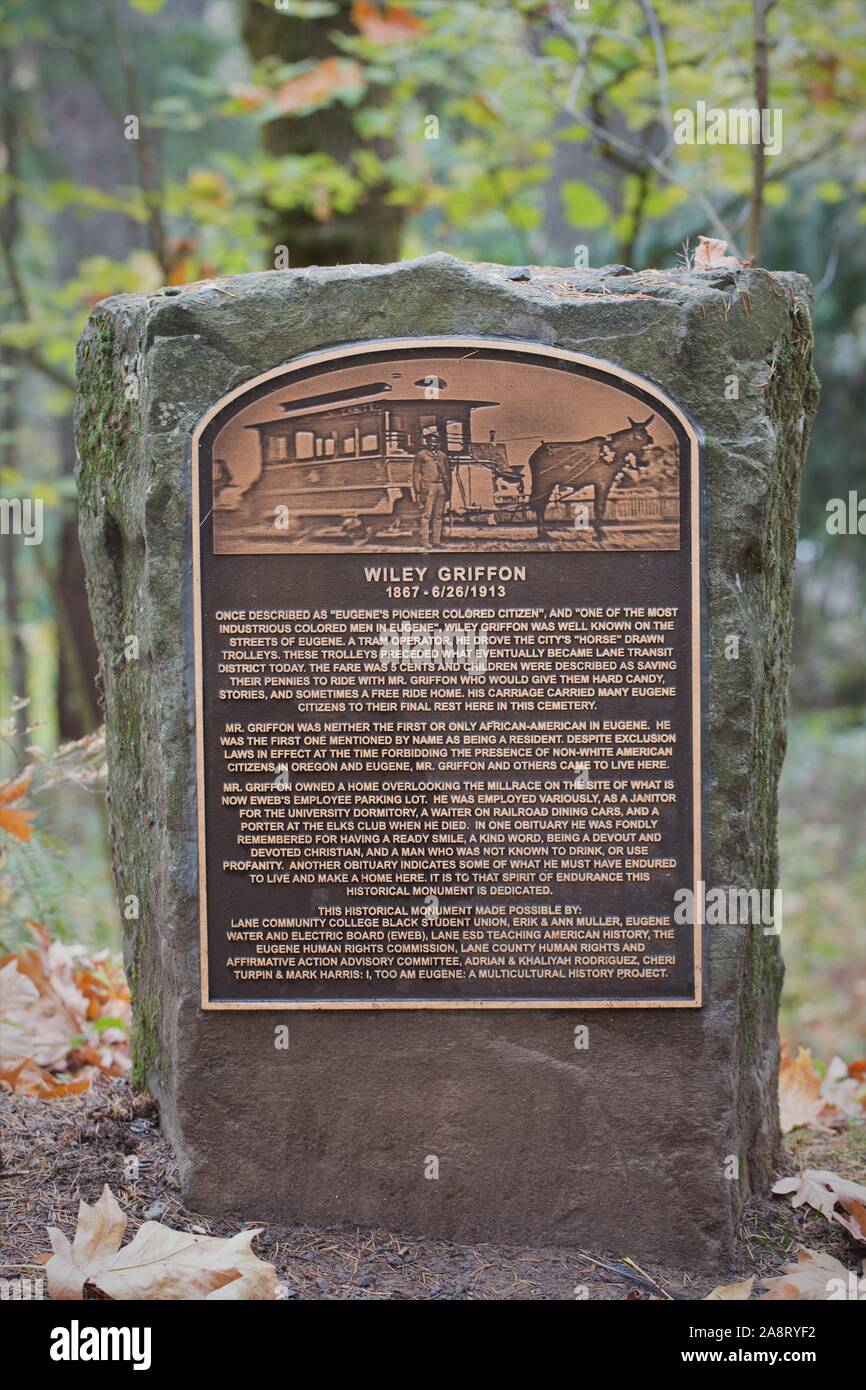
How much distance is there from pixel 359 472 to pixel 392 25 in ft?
14.1

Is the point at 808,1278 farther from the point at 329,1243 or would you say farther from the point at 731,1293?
the point at 329,1243

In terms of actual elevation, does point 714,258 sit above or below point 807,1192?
above

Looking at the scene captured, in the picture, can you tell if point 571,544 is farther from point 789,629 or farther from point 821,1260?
point 821,1260

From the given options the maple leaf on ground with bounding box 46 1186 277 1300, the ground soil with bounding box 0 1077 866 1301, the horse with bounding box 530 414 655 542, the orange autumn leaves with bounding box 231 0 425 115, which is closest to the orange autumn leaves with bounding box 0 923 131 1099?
the ground soil with bounding box 0 1077 866 1301

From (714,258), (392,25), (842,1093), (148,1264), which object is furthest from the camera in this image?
(392,25)

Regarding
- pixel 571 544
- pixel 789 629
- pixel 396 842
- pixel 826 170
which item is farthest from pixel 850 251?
pixel 396 842

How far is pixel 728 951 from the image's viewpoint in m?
3.52

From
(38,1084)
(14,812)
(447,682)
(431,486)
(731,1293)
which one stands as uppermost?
(431,486)

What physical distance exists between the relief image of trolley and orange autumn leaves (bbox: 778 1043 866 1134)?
2637mm

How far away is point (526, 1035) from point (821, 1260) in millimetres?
1105

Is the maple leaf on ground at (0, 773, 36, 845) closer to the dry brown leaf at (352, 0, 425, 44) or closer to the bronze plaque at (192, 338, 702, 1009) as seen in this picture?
the bronze plaque at (192, 338, 702, 1009)

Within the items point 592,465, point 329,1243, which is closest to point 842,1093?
point 329,1243

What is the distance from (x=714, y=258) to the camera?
3686 millimetres

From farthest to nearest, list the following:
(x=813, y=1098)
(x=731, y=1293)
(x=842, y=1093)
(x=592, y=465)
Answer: (x=842, y=1093), (x=813, y=1098), (x=592, y=465), (x=731, y=1293)
